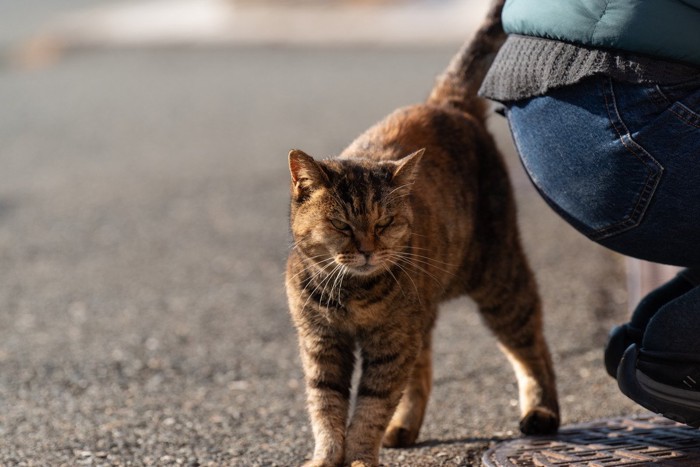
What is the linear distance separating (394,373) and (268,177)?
558cm

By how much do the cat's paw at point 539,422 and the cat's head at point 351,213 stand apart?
0.87m

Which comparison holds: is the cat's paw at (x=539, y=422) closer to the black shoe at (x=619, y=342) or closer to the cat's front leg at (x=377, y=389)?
the black shoe at (x=619, y=342)

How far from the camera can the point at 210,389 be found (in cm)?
462

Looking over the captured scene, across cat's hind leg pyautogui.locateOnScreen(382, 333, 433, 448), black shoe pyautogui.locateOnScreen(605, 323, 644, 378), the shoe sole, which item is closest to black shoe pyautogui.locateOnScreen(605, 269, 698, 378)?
black shoe pyautogui.locateOnScreen(605, 323, 644, 378)

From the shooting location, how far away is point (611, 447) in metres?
3.44

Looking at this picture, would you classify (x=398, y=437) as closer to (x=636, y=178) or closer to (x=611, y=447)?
(x=611, y=447)

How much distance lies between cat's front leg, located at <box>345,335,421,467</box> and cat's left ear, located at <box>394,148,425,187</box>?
51cm

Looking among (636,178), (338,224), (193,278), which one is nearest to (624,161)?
(636,178)

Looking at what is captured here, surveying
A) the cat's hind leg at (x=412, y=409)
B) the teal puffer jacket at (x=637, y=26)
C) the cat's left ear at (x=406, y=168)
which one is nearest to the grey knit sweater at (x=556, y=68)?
the teal puffer jacket at (x=637, y=26)

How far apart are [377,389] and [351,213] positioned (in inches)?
22.5

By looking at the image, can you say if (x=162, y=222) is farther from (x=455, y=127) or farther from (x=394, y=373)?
(x=394, y=373)

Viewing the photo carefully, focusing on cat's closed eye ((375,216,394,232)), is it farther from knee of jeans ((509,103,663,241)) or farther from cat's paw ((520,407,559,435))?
cat's paw ((520,407,559,435))

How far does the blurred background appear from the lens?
4074mm

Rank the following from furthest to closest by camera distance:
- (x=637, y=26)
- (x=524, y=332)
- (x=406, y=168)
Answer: (x=524, y=332) < (x=406, y=168) < (x=637, y=26)
